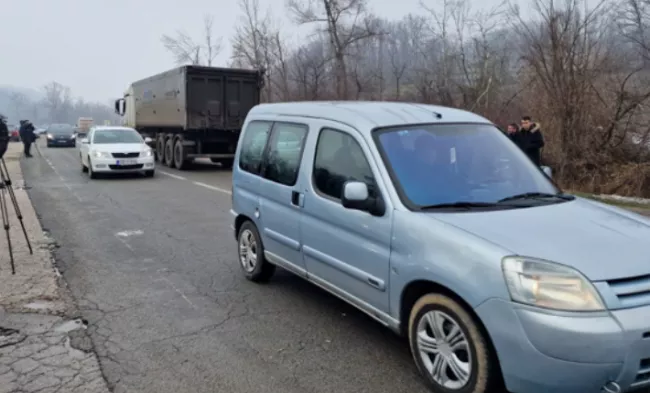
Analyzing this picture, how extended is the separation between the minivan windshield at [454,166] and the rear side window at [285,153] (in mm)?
990

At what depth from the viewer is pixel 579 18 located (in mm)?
14641

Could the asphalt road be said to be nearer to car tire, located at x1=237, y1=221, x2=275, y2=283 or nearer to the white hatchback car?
car tire, located at x1=237, y1=221, x2=275, y2=283

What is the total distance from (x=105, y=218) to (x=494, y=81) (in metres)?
17.3

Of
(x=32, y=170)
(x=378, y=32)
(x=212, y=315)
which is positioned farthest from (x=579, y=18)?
(x=378, y=32)

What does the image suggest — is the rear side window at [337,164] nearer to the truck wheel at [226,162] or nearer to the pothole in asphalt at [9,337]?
the pothole in asphalt at [9,337]

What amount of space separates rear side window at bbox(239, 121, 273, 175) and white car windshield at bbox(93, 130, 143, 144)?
40.7 ft

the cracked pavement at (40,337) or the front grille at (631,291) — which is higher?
the front grille at (631,291)

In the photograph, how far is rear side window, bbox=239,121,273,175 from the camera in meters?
5.72

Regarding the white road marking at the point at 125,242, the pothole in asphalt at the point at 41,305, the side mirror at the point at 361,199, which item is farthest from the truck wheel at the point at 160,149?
the side mirror at the point at 361,199

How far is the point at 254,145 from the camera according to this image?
5.92 meters

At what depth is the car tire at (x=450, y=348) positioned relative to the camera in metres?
3.18

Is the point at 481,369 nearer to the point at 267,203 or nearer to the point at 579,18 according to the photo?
the point at 267,203

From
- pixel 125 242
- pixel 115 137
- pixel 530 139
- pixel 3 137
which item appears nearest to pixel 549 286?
pixel 3 137

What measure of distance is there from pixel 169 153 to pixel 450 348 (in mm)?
19237
